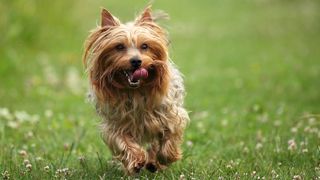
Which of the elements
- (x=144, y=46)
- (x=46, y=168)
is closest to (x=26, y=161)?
(x=46, y=168)

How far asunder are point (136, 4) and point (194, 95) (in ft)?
54.4

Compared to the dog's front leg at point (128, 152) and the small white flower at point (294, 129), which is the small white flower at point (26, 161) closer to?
the dog's front leg at point (128, 152)

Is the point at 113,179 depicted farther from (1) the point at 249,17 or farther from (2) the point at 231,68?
(1) the point at 249,17

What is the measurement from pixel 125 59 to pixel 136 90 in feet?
1.38

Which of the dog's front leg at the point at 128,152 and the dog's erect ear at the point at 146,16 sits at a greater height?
the dog's erect ear at the point at 146,16

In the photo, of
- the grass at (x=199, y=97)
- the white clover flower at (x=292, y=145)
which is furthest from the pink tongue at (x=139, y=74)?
the white clover flower at (x=292, y=145)

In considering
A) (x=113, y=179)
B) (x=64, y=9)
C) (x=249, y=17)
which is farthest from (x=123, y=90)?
(x=249, y=17)

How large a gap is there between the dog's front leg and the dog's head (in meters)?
0.43

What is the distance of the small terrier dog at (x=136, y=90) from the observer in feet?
21.0

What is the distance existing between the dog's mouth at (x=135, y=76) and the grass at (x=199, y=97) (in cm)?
83

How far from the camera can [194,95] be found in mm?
12422

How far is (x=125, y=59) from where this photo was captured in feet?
20.5

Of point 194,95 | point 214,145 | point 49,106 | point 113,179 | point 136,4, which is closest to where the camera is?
point 113,179

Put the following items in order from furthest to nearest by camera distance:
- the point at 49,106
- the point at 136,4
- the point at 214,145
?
the point at 136,4
the point at 49,106
the point at 214,145
